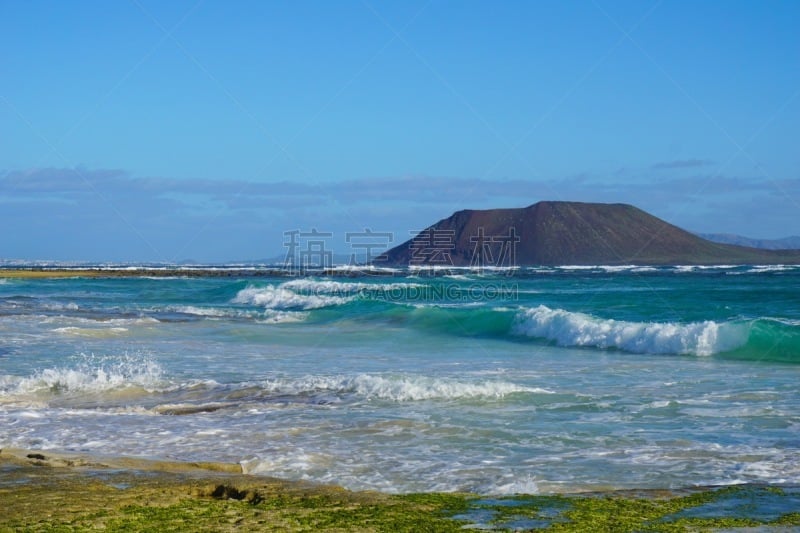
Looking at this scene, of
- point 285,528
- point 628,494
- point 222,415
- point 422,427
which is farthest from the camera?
point 222,415

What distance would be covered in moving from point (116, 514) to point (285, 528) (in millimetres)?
1188

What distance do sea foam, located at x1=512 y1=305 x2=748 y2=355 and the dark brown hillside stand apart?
11173cm

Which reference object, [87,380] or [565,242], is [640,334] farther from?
[565,242]

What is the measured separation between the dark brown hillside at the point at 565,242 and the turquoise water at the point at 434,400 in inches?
4548

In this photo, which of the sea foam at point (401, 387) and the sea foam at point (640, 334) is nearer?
the sea foam at point (401, 387)

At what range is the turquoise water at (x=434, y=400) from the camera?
27.3 feet

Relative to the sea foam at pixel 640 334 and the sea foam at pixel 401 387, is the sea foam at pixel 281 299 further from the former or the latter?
the sea foam at pixel 401 387

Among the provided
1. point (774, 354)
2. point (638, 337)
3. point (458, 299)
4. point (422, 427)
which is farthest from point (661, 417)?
point (458, 299)

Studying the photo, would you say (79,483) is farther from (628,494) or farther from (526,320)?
(526,320)

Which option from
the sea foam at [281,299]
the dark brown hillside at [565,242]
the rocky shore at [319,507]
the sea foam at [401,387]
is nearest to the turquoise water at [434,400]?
the sea foam at [401,387]

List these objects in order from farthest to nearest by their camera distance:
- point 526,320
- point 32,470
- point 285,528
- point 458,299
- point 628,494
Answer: point 458,299
point 526,320
point 32,470
point 628,494
point 285,528

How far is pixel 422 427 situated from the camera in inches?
410

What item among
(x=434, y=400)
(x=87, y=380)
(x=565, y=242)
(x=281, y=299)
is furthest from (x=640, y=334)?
(x=565, y=242)

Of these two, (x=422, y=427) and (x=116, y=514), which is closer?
(x=116, y=514)
